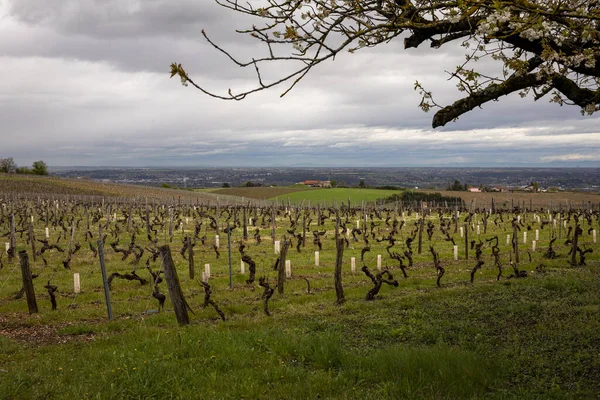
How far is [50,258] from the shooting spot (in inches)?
925

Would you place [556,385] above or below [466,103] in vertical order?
below

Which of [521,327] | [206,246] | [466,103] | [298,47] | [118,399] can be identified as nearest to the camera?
[118,399]

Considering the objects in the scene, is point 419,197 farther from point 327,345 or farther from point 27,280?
point 327,345

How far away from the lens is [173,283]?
367 inches

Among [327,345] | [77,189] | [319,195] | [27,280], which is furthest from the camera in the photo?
[319,195]

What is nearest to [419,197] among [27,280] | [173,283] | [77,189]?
[77,189]

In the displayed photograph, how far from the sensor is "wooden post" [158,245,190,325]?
9.23 metres

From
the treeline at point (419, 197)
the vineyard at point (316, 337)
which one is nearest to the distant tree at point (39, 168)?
the treeline at point (419, 197)

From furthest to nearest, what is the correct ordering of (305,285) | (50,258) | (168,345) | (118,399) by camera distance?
1. (50,258)
2. (305,285)
3. (168,345)
4. (118,399)

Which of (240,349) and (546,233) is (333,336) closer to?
(240,349)

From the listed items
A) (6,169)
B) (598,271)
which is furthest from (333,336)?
(6,169)

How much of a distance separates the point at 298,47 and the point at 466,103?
2478 millimetres

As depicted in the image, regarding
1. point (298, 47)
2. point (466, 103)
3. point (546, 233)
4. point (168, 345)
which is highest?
point (298, 47)

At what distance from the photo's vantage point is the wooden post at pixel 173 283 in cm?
923
